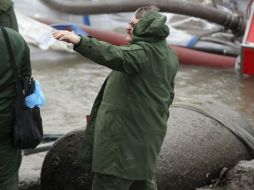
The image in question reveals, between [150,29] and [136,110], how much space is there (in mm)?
497

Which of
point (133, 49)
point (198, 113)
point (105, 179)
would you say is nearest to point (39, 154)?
point (198, 113)

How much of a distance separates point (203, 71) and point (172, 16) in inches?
136

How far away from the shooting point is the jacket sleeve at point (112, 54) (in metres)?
3.33

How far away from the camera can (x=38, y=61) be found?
13.5 meters

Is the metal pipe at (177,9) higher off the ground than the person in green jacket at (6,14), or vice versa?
the person in green jacket at (6,14)

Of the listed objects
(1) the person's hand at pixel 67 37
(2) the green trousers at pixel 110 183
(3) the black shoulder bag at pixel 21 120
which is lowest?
(2) the green trousers at pixel 110 183

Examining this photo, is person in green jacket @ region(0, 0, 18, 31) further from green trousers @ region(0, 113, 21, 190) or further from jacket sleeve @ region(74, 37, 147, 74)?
jacket sleeve @ region(74, 37, 147, 74)

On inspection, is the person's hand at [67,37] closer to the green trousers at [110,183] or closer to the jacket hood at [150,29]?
the jacket hood at [150,29]

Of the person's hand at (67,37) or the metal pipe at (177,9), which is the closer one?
the person's hand at (67,37)

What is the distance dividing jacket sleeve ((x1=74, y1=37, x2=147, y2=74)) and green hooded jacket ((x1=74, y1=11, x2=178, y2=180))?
3 centimetres

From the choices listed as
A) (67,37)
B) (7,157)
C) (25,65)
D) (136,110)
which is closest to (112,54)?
(67,37)

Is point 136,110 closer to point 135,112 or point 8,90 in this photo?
point 135,112

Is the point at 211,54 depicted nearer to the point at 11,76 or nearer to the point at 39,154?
the point at 39,154

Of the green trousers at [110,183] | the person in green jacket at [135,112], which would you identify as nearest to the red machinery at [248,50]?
the person in green jacket at [135,112]
